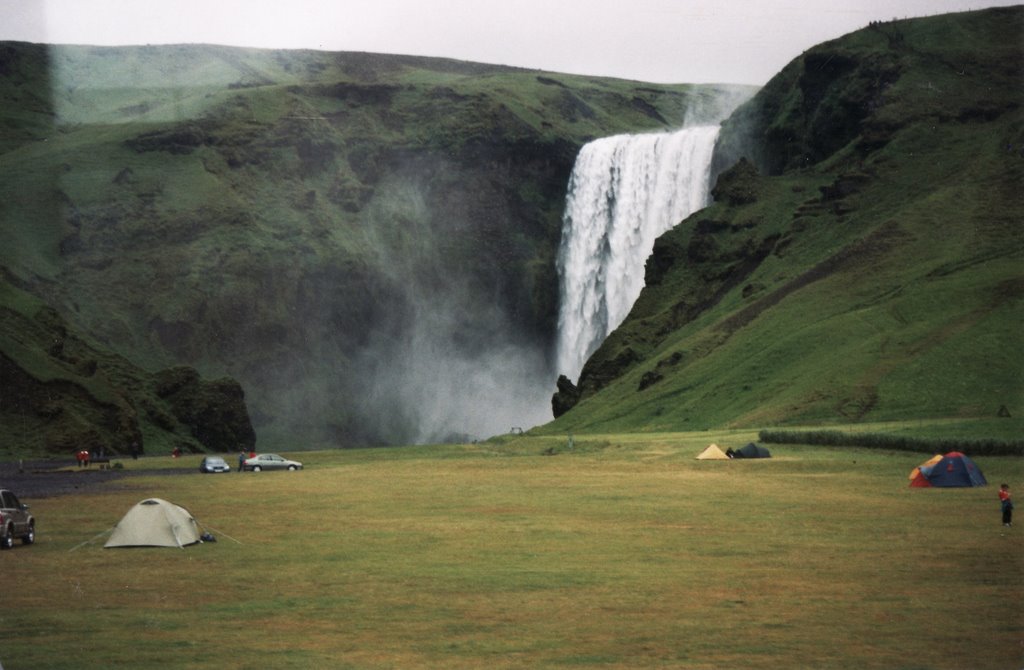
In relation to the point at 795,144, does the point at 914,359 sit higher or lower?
lower

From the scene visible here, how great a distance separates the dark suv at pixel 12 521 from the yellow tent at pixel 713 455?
58.5 m

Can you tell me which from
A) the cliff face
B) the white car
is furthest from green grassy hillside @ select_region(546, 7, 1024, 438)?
the white car

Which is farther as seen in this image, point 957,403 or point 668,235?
point 668,235

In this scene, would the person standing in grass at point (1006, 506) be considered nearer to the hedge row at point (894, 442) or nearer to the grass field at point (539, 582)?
the grass field at point (539, 582)

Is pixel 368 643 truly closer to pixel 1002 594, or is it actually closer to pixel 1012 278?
pixel 1002 594

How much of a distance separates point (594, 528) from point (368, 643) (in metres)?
25.0

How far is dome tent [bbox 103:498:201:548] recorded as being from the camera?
163 feet

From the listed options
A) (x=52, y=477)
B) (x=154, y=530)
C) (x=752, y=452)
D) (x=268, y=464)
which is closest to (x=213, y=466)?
(x=268, y=464)

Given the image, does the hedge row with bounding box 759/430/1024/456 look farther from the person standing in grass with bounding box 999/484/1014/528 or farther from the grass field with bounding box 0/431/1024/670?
the person standing in grass with bounding box 999/484/1014/528

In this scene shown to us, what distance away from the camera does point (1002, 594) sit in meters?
37.9

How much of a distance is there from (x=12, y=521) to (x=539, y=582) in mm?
19117

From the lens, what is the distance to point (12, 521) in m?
48.7

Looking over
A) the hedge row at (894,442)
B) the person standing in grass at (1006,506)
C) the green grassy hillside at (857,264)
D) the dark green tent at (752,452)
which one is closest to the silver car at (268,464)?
A: the dark green tent at (752,452)

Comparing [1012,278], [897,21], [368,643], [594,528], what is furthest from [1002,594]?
[897,21]
